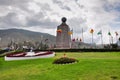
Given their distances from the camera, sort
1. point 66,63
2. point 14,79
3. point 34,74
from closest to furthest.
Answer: point 14,79, point 34,74, point 66,63

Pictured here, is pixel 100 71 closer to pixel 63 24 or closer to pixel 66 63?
pixel 66 63

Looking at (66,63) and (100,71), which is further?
(66,63)

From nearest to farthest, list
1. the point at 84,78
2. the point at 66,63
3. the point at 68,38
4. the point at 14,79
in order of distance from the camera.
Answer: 1. the point at 84,78
2. the point at 14,79
3. the point at 66,63
4. the point at 68,38

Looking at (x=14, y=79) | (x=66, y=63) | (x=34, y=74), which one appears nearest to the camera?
(x=14, y=79)

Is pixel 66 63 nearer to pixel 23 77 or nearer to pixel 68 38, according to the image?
pixel 23 77

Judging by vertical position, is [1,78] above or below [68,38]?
below

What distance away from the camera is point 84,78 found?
2312 cm

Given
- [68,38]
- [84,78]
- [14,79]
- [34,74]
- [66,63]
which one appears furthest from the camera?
[68,38]

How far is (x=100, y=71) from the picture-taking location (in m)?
25.3

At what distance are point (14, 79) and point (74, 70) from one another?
6023 mm

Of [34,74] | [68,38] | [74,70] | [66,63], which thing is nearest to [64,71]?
[74,70]

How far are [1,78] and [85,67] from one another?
8.67 meters

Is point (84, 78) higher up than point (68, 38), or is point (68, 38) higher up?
point (68, 38)

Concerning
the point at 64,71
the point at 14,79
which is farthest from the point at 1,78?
the point at 64,71
